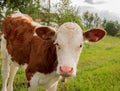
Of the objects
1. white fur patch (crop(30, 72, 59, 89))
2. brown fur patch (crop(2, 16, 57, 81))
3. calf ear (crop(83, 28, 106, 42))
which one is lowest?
white fur patch (crop(30, 72, 59, 89))

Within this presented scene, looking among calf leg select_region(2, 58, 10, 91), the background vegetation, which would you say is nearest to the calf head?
calf leg select_region(2, 58, 10, 91)

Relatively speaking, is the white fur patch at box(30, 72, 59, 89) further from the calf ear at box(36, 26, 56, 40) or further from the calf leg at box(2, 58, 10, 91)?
the calf leg at box(2, 58, 10, 91)

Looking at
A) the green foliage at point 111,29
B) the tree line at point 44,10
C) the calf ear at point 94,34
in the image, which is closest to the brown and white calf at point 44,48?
the calf ear at point 94,34

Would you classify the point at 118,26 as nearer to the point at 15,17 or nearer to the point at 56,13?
the point at 56,13

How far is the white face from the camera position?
17.6 feet

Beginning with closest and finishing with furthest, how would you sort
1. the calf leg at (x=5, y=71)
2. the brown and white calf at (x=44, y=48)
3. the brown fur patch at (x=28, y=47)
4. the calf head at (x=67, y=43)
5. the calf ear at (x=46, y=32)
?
the calf head at (x=67, y=43), the brown and white calf at (x=44, y=48), the calf ear at (x=46, y=32), the brown fur patch at (x=28, y=47), the calf leg at (x=5, y=71)

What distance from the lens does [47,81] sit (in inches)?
247

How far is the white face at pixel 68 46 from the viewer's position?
535cm

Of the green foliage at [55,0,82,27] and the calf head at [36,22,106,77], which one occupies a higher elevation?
the calf head at [36,22,106,77]

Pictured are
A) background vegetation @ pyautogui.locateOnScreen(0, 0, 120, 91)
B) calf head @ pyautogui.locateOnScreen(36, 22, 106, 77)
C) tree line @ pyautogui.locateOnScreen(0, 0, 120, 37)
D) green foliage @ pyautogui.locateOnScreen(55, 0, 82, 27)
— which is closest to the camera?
calf head @ pyautogui.locateOnScreen(36, 22, 106, 77)

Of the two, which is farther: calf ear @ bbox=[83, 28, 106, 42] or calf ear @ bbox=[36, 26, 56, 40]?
calf ear @ bbox=[83, 28, 106, 42]

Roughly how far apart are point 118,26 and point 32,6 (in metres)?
65.6

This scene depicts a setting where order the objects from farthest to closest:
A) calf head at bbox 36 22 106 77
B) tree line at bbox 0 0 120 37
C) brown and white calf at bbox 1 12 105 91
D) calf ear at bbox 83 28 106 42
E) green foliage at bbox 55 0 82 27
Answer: green foliage at bbox 55 0 82 27 → tree line at bbox 0 0 120 37 → calf ear at bbox 83 28 106 42 → brown and white calf at bbox 1 12 105 91 → calf head at bbox 36 22 106 77

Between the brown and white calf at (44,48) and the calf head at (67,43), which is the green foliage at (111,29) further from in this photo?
the calf head at (67,43)
